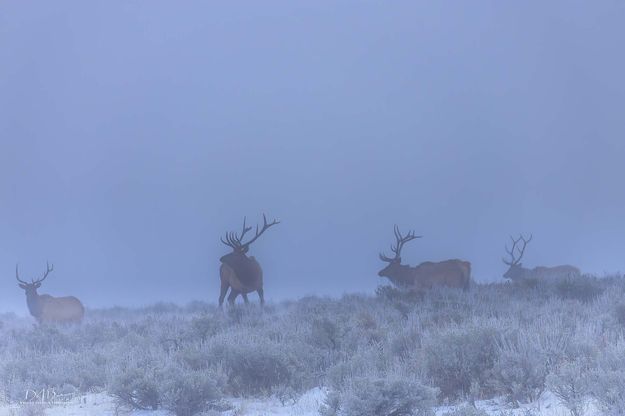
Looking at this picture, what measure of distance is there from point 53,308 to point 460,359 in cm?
1713

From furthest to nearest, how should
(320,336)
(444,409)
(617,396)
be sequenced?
(320,336) < (444,409) < (617,396)

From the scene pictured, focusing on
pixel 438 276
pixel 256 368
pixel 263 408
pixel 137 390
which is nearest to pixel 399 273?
pixel 438 276

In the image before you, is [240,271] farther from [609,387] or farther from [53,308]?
[609,387]

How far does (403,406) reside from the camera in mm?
6891

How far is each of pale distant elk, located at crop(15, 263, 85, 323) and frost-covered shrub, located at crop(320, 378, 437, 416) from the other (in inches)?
665

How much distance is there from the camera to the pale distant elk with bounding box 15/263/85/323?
2259 cm

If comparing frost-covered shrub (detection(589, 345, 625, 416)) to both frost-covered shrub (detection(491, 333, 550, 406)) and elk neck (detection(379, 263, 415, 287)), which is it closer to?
frost-covered shrub (detection(491, 333, 550, 406))

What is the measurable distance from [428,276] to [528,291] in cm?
435

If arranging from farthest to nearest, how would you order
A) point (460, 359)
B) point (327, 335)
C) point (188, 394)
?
point (327, 335) → point (460, 359) → point (188, 394)

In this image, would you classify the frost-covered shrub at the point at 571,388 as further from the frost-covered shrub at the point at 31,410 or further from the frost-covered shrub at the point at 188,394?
the frost-covered shrub at the point at 31,410

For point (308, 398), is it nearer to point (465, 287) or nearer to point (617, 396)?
point (617, 396)

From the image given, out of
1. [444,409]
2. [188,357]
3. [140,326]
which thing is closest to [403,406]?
[444,409]

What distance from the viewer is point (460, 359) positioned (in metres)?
8.20

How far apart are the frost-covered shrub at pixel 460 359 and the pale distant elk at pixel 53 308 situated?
52.8ft
